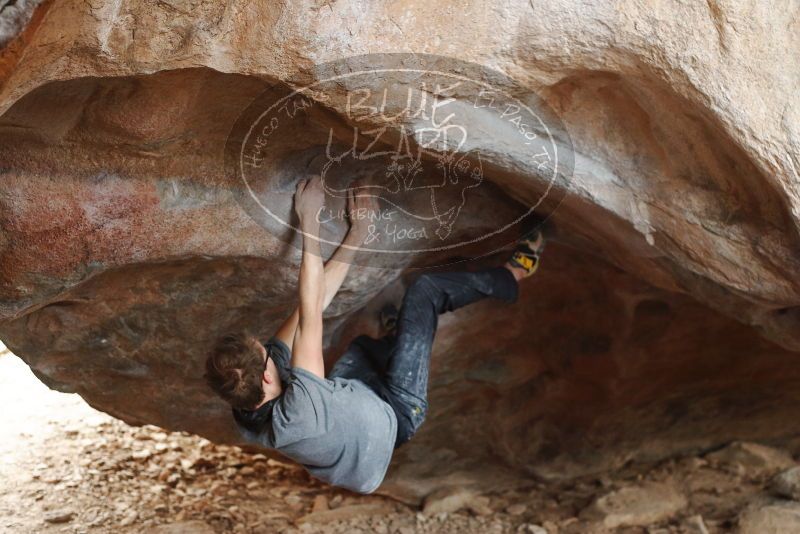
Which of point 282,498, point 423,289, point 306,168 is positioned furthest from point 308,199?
point 282,498

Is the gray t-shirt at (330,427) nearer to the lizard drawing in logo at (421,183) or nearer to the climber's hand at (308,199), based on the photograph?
the climber's hand at (308,199)

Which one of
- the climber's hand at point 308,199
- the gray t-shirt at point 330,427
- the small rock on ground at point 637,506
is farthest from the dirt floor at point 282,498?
the climber's hand at point 308,199

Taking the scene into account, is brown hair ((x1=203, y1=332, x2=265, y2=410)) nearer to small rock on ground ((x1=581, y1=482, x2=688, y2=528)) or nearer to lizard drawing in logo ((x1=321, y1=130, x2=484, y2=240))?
lizard drawing in logo ((x1=321, y1=130, x2=484, y2=240))

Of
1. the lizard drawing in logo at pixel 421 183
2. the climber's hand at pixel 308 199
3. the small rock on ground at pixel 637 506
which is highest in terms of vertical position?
the lizard drawing in logo at pixel 421 183

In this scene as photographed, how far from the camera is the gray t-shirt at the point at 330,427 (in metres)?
1.95

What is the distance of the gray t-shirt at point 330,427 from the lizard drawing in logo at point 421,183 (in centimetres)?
46

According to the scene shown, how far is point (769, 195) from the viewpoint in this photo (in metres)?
2.01

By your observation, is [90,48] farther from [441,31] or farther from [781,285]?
[781,285]

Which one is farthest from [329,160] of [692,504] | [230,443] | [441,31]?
[692,504]

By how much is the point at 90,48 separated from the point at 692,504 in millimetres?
2419

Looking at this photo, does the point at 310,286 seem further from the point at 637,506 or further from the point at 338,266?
the point at 637,506

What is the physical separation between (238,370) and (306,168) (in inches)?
21.5

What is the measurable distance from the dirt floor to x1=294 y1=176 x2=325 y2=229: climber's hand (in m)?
1.30

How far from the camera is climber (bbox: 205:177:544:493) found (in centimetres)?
195
